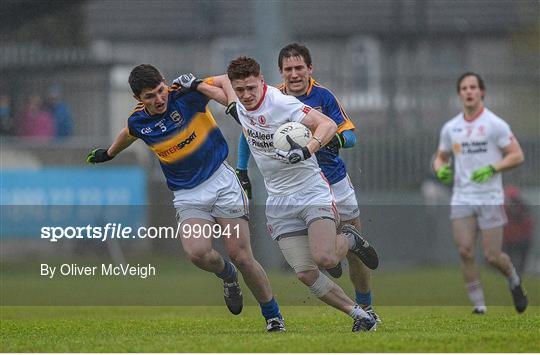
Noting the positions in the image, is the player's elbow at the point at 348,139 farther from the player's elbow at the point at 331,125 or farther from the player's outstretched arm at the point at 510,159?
the player's outstretched arm at the point at 510,159

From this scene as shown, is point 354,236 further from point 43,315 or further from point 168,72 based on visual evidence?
point 168,72

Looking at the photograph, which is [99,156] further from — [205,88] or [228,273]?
[228,273]

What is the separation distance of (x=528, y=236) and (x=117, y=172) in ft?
19.2

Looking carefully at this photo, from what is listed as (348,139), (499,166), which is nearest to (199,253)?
(348,139)

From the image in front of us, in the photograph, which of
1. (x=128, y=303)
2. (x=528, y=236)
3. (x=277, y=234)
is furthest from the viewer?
(x=528, y=236)

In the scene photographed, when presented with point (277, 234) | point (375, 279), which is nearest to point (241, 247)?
point (277, 234)

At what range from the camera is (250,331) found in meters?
10.9

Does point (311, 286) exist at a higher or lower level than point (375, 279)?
higher

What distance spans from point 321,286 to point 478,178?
12.4 ft

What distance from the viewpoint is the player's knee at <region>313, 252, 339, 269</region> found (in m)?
10.1

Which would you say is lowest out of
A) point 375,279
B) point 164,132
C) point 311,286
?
point 375,279

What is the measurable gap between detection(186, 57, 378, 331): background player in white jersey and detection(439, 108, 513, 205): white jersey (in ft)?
11.3

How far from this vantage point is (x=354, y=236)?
35.7 feet

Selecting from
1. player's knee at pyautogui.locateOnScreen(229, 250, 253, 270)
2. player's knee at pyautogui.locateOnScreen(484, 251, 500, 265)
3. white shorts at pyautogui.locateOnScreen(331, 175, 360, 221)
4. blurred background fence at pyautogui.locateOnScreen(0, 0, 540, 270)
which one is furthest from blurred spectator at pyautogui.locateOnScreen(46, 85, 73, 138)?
player's knee at pyautogui.locateOnScreen(229, 250, 253, 270)
